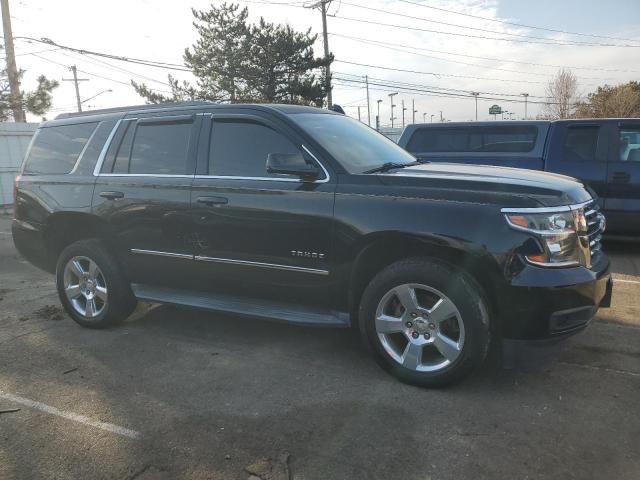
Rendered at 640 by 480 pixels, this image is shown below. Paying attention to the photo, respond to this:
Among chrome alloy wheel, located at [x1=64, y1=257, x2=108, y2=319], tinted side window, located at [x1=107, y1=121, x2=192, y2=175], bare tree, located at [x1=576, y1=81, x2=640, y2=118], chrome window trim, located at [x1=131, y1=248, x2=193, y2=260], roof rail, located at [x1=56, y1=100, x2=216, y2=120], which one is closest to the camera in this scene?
chrome window trim, located at [x1=131, y1=248, x2=193, y2=260]

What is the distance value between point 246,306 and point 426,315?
4.66 feet

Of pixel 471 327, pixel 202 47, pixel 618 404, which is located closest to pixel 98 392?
pixel 471 327

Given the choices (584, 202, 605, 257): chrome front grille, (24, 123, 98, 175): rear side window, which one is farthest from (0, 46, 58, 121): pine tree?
(584, 202, 605, 257): chrome front grille

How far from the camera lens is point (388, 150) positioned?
4598 millimetres

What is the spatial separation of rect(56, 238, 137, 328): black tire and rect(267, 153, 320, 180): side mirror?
1972mm

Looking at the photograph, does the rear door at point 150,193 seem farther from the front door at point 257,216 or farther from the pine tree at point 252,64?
the pine tree at point 252,64

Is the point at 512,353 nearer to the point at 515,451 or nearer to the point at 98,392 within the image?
the point at 515,451

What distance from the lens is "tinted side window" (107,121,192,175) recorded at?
174 inches

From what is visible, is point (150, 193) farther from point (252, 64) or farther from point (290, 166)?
point (252, 64)

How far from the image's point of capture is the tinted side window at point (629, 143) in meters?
7.27

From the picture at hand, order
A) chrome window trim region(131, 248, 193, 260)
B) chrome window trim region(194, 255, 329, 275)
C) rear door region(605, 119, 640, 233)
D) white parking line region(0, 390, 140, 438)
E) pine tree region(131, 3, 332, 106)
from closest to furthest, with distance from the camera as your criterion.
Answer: white parking line region(0, 390, 140, 438) → chrome window trim region(194, 255, 329, 275) → chrome window trim region(131, 248, 193, 260) → rear door region(605, 119, 640, 233) → pine tree region(131, 3, 332, 106)

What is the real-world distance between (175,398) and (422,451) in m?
1.64

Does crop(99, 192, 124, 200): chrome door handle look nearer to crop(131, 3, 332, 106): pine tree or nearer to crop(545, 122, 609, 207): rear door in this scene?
crop(545, 122, 609, 207): rear door

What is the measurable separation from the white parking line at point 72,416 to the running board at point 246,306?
1230mm
